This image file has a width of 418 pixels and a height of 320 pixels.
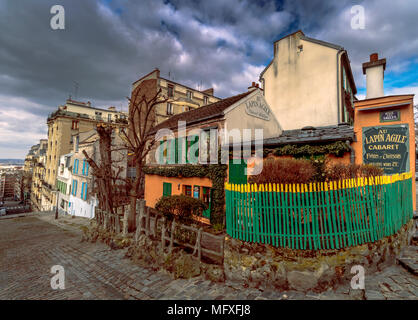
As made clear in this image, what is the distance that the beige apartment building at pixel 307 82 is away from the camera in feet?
49.4

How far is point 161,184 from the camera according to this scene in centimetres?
1519

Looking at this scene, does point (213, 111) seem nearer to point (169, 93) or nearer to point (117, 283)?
point (117, 283)

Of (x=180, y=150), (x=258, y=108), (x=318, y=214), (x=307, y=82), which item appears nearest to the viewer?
(x=318, y=214)

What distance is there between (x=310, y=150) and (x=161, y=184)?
35.3 feet

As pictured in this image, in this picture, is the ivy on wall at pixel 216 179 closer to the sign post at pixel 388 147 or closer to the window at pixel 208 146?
the window at pixel 208 146

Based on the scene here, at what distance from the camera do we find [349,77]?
18234 millimetres

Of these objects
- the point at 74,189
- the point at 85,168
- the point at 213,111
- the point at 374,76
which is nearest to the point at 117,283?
the point at 213,111

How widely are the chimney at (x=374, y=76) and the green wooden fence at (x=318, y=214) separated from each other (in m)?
6.41

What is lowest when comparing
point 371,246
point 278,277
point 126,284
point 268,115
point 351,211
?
point 126,284

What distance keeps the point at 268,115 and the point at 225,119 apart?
5.38 m

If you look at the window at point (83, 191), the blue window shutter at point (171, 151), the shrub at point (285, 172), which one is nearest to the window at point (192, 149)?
the blue window shutter at point (171, 151)
